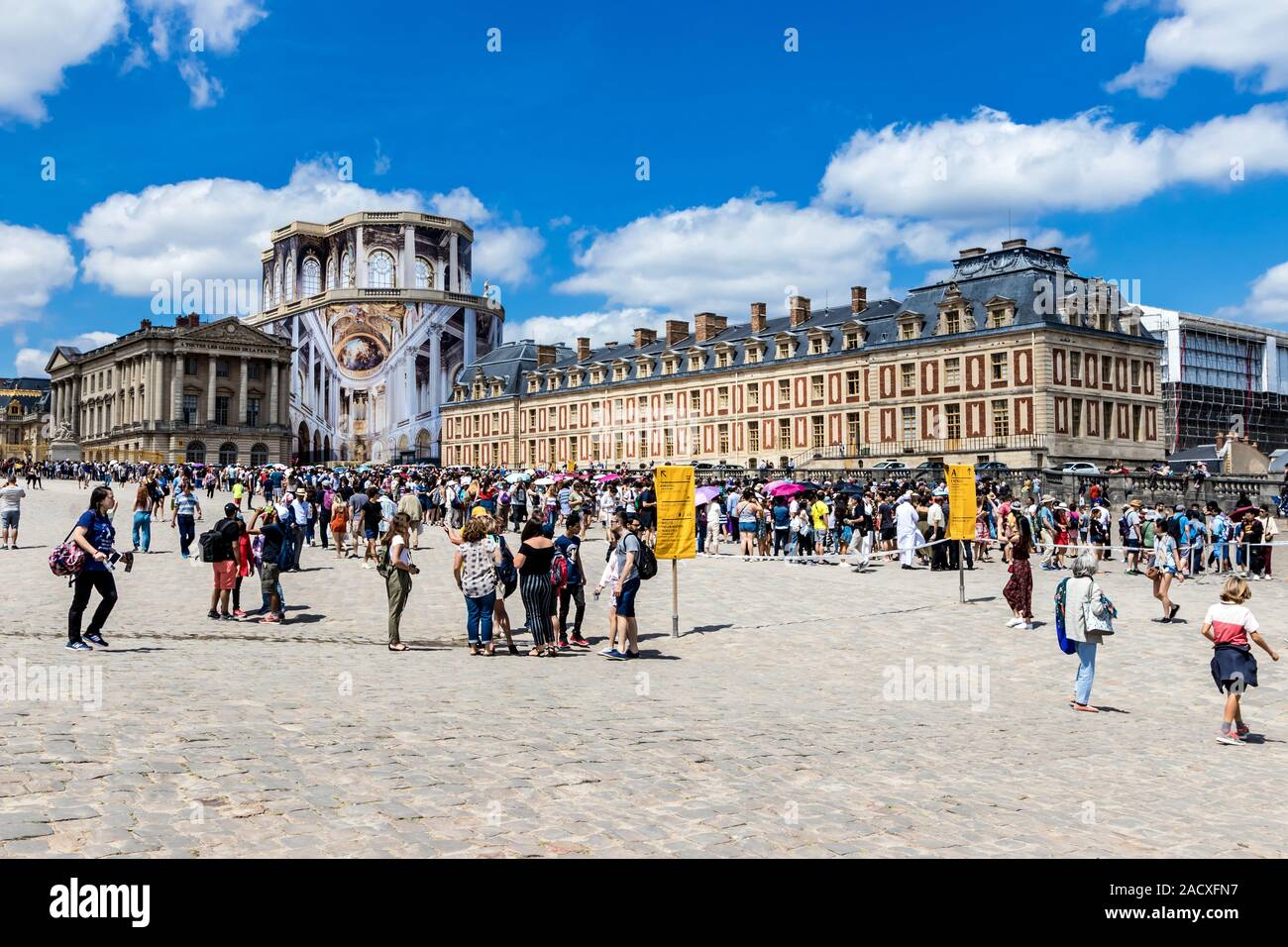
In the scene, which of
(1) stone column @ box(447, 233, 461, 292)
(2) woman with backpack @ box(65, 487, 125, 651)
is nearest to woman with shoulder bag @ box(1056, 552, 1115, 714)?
(2) woman with backpack @ box(65, 487, 125, 651)

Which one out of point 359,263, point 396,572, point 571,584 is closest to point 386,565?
point 396,572

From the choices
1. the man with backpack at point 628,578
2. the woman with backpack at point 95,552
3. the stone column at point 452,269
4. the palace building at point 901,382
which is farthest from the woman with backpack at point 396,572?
the stone column at point 452,269

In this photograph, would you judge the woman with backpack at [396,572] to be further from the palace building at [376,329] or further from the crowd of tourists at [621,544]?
the palace building at [376,329]

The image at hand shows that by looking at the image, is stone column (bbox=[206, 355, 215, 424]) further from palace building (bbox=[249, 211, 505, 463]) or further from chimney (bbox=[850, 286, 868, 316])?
chimney (bbox=[850, 286, 868, 316])

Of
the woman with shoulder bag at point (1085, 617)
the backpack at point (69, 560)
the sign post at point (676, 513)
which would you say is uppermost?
the sign post at point (676, 513)

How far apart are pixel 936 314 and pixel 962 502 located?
146 feet

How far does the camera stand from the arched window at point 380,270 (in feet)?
357

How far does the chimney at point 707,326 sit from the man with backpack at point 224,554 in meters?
61.9

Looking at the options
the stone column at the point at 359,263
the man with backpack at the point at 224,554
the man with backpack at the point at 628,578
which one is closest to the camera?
the man with backpack at the point at 628,578

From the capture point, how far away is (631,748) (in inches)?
316

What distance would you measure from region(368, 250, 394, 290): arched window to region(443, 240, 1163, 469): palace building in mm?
33722

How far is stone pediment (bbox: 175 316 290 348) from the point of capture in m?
102

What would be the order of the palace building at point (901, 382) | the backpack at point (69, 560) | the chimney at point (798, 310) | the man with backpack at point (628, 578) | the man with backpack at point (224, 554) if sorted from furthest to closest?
the chimney at point (798, 310), the palace building at point (901, 382), the man with backpack at point (224, 554), the man with backpack at point (628, 578), the backpack at point (69, 560)
